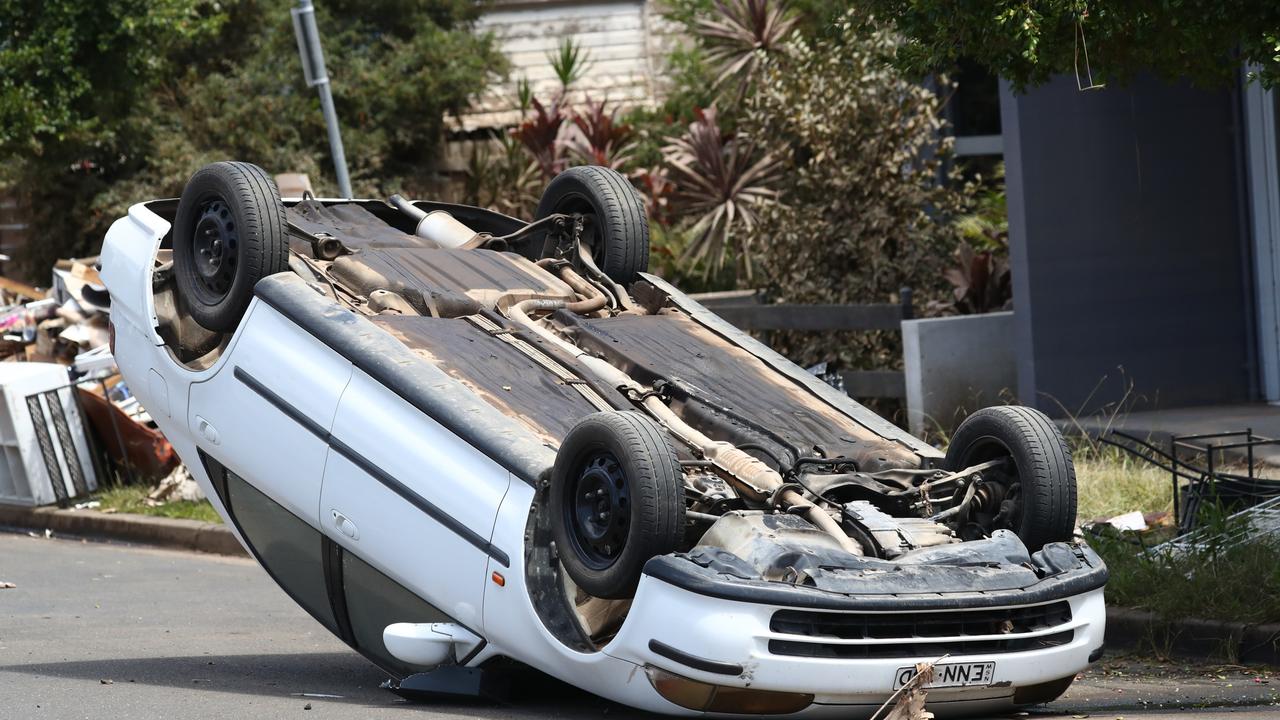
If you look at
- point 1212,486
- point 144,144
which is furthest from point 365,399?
point 144,144

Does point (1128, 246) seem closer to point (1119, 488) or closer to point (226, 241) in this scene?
point (1119, 488)

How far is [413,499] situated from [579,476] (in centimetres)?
73

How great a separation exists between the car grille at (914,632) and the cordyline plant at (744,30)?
14.6m

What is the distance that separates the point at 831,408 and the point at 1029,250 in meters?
6.15

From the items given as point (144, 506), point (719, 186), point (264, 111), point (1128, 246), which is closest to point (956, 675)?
point (1128, 246)

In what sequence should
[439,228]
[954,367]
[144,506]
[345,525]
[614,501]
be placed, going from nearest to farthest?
[614,501]
[345,525]
[439,228]
[954,367]
[144,506]

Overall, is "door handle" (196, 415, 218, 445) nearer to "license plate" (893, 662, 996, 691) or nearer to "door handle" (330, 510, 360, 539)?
"door handle" (330, 510, 360, 539)

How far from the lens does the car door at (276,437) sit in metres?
6.06

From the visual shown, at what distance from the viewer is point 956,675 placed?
4988mm

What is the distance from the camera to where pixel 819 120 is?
13.9 metres

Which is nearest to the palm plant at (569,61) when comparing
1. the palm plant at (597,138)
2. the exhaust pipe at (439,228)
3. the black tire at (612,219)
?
the palm plant at (597,138)

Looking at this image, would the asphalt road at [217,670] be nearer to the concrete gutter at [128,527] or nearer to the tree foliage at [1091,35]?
the concrete gutter at [128,527]

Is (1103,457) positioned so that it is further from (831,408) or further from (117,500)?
(117,500)

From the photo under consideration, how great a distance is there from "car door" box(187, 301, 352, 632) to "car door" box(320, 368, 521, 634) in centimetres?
12
